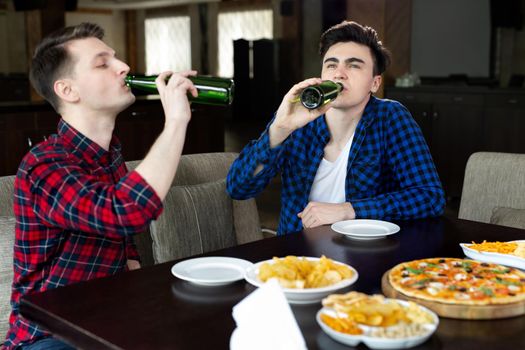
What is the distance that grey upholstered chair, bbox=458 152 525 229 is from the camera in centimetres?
268

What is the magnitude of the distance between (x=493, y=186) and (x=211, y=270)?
163cm

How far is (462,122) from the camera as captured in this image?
6363 millimetres

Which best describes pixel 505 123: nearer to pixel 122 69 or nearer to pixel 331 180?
pixel 331 180

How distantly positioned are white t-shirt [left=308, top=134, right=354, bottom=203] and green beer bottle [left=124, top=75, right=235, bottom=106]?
0.68 m

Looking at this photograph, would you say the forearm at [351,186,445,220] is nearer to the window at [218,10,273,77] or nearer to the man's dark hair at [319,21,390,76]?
the man's dark hair at [319,21,390,76]

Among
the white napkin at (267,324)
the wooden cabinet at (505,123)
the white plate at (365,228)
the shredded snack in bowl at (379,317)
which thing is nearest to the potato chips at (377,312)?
the shredded snack in bowl at (379,317)

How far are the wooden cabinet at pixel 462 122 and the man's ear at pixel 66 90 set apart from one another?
509 cm

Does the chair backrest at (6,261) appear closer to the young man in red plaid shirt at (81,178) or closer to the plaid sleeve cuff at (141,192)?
the young man in red plaid shirt at (81,178)

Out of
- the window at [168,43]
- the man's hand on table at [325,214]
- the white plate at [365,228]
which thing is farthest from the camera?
the window at [168,43]

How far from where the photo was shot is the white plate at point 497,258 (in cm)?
147

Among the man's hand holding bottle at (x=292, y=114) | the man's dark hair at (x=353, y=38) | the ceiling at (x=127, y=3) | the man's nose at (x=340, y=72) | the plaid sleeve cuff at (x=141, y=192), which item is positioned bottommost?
the plaid sleeve cuff at (x=141, y=192)

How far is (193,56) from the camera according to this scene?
602 inches

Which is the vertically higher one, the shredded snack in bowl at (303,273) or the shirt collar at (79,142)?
the shirt collar at (79,142)

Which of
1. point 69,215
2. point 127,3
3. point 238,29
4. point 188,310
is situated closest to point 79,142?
point 69,215
